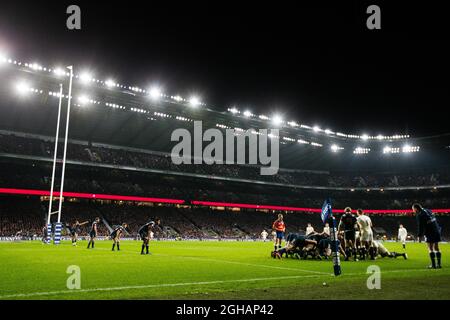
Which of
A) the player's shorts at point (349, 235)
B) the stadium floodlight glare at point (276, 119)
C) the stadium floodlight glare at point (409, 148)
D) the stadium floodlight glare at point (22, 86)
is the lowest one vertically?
the player's shorts at point (349, 235)

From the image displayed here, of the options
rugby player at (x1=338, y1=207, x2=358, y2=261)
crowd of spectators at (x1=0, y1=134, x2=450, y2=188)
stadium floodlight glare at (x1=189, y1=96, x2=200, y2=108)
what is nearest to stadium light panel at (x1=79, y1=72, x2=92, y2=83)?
stadium floodlight glare at (x1=189, y1=96, x2=200, y2=108)

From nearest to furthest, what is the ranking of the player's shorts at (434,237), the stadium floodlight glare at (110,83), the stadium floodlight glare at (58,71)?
the player's shorts at (434,237)
the stadium floodlight glare at (58,71)
the stadium floodlight glare at (110,83)

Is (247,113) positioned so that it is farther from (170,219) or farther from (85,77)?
(85,77)

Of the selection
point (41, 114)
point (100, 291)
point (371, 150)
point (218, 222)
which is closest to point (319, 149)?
point (371, 150)

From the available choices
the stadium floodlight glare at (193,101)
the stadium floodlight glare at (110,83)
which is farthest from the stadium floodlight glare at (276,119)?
the stadium floodlight glare at (110,83)

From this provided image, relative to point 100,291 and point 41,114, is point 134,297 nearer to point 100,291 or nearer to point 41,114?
point 100,291

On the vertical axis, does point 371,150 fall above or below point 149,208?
above

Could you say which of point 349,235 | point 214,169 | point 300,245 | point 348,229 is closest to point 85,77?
point 214,169

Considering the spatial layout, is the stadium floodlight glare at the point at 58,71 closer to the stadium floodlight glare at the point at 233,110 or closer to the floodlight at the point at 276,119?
the stadium floodlight glare at the point at 233,110

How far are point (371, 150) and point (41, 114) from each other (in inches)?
2114

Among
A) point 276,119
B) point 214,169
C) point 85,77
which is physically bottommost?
point 214,169

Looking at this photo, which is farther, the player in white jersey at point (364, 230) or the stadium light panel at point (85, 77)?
the stadium light panel at point (85, 77)
